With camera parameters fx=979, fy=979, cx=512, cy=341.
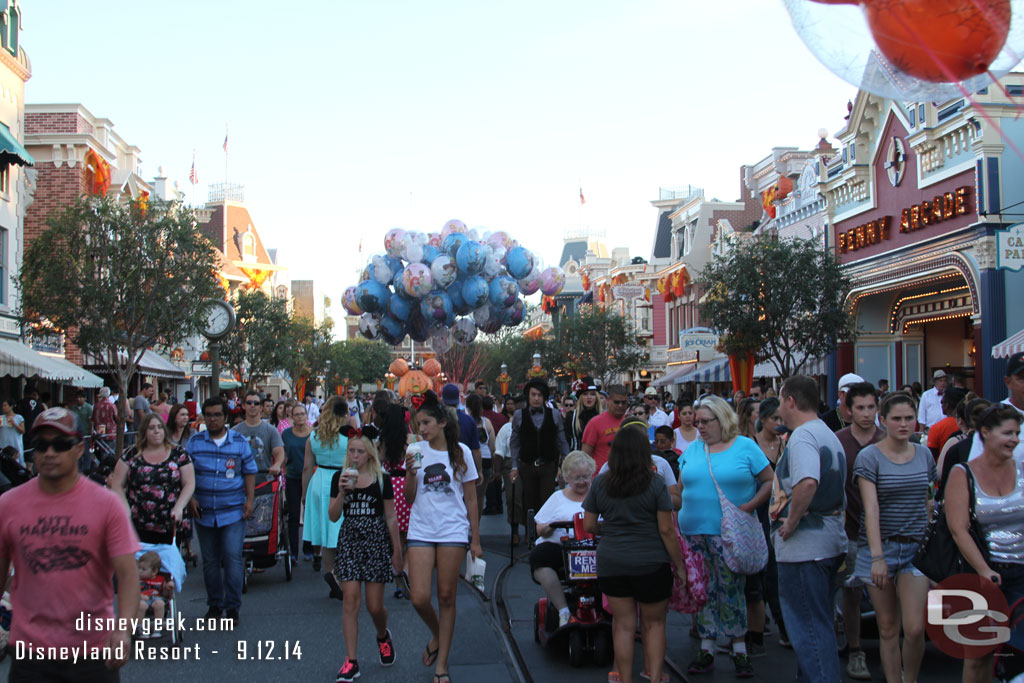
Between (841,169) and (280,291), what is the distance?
165 ft

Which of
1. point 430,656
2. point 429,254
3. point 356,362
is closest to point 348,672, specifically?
point 430,656

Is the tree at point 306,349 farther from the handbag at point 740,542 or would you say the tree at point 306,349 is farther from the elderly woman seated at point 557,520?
the handbag at point 740,542

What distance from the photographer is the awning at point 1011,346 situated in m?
15.8

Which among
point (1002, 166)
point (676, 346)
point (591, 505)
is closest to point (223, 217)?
point (676, 346)

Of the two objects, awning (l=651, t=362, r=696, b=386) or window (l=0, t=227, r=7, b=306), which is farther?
awning (l=651, t=362, r=696, b=386)

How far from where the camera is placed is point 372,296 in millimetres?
27406

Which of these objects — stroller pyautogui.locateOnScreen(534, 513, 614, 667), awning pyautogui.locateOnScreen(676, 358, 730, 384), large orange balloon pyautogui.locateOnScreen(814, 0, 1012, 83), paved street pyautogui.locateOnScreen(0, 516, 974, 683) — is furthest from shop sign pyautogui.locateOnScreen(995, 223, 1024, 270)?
awning pyautogui.locateOnScreen(676, 358, 730, 384)

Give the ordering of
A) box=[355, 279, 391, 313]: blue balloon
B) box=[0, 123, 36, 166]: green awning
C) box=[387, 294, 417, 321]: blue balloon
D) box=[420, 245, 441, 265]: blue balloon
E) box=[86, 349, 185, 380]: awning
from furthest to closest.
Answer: box=[86, 349, 185, 380]: awning < box=[355, 279, 391, 313]: blue balloon < box=[387, 294, 417, 321]: blue balloon < box=[420, 245, 441, 265]: blue balloon < box=[0, 123, 36, 166]: green awning

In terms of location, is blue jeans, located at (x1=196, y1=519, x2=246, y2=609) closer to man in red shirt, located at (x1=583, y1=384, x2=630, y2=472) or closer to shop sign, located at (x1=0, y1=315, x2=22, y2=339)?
man in red shirt, located at (x1=583, y1=384, x2=630, y2=472)

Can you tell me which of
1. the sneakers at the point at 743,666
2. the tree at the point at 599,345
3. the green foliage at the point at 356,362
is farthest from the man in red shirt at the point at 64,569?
the green foliage at the point at 356,362

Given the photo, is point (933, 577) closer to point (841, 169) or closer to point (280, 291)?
point (841, 169)

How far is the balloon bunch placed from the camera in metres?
26.5

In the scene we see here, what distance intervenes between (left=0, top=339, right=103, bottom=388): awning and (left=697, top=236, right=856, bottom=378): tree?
14855 millimetres

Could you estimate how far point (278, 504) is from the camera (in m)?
9.44
